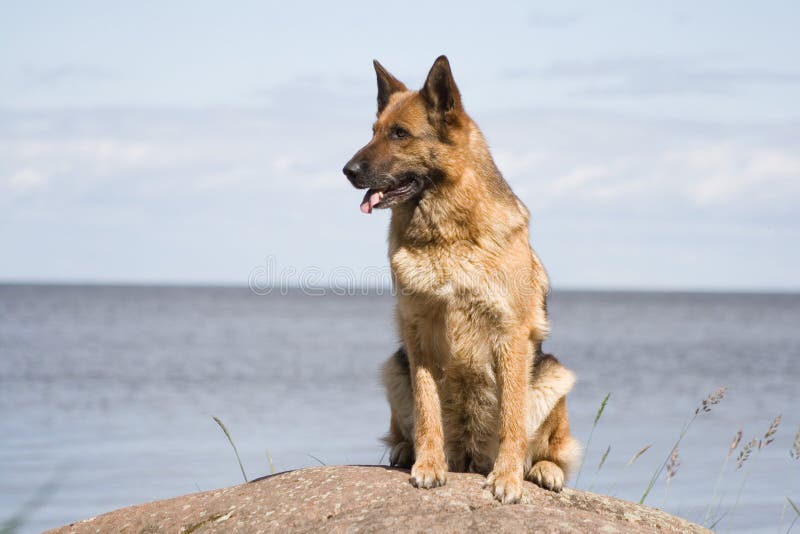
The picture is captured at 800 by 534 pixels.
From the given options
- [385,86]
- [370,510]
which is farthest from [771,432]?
[385,86]

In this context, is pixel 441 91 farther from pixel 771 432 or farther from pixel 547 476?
pixel 771 432

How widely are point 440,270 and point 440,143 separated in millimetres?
885

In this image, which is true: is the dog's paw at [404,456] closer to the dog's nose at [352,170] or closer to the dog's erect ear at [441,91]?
the dog's nose at [352,170]

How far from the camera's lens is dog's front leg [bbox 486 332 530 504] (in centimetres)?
630

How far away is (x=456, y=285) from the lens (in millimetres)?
6363

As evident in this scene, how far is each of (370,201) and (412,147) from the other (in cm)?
47

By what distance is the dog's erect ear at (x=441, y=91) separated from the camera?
652cm

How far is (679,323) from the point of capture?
8300cm

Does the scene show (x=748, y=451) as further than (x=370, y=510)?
Yes

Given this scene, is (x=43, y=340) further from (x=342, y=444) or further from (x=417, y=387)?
(x=417, y=387)

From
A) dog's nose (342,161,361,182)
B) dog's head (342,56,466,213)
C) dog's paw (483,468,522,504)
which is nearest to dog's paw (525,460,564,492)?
dog's paw (483,468,522,504)

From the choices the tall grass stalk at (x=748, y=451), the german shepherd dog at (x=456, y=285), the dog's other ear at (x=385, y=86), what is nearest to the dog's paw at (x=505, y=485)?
the german shepherd dog at (x=456, y=285)

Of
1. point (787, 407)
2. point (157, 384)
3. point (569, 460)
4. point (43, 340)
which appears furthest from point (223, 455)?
point (43, 340)

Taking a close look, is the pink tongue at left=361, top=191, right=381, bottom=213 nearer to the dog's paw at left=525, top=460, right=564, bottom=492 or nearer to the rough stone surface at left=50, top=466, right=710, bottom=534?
the rough stone surface at left=50, top=466, right=710, bottom=534
